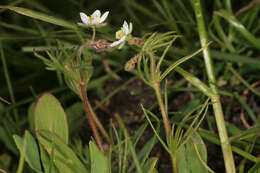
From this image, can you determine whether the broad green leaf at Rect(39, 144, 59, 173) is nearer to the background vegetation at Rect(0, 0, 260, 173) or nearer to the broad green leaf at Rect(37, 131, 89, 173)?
the broad green leaf at Rect(37, 131, 89, 173)

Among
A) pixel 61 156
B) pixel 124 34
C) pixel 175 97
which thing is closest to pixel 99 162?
pixel 61 156

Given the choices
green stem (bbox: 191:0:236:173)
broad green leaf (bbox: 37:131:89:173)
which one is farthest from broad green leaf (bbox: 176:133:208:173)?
broad green leaf (bbox: 37:131:89:173)

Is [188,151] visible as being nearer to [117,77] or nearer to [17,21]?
[117,77]

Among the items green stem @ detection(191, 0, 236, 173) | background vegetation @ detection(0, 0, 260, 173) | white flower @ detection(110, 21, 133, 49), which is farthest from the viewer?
background vegetation @ detection(0, 0, 260, 173)

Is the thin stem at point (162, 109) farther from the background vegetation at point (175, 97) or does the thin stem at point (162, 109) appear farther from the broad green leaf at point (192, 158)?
the background vegetation at point (175, 97)

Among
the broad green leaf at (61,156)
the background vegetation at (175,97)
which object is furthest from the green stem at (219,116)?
the broad green leaf at (61,156)

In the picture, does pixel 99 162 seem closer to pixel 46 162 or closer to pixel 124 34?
pixel 46 162
